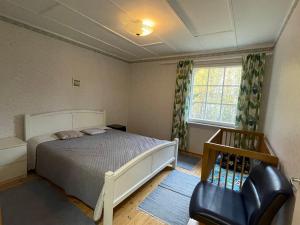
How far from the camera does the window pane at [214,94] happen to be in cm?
371

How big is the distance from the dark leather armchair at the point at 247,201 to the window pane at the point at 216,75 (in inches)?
98.5

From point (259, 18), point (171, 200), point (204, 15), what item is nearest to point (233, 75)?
point (259, 18)

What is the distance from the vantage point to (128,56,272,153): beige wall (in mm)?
3982

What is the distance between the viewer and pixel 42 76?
2.94m

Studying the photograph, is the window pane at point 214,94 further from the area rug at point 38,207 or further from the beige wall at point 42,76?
the area rug at point 38,207

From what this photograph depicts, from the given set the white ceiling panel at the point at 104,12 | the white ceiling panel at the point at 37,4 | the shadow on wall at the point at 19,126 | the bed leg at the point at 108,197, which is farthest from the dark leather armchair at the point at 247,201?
the shadow on wall at the point at 19,126

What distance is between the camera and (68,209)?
191 centimetres

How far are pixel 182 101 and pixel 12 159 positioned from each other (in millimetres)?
3308

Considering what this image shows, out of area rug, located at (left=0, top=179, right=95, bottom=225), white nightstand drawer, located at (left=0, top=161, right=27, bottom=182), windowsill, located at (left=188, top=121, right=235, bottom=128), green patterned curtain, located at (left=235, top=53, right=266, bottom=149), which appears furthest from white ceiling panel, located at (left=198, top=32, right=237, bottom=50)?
white nightstand drawer, located at (left=0, top=161, right=27, bottom=182)

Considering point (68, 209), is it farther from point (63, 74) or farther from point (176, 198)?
point (63, 74)

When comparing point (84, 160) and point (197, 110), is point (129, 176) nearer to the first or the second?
point (84, 160)

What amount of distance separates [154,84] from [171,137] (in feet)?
4.96

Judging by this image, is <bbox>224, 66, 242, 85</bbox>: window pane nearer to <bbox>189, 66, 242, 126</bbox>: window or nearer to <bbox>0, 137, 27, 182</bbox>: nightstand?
<bbox>189, 66, 242, 126</bbox>: window

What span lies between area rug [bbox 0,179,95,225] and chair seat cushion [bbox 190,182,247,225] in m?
1.13
